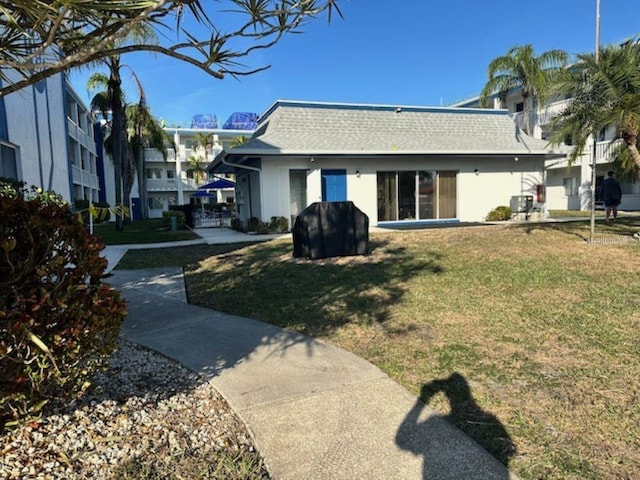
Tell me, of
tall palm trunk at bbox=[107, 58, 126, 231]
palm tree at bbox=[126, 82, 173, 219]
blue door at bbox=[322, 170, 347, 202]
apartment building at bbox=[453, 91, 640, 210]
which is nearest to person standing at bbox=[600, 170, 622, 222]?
blue door at bbox=[322, 170, 347, 202]

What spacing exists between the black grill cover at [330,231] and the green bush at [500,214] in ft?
35.2

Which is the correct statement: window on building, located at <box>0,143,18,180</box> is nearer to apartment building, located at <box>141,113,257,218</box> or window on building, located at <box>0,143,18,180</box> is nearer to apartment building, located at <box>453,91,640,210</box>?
apartment building, located at <box>453,91,640,210</box>

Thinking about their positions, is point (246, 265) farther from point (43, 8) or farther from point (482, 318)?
point (43, 8)

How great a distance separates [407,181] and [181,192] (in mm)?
35881

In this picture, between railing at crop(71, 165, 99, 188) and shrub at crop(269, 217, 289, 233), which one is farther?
railing at crop(71, 165, 99, 188)


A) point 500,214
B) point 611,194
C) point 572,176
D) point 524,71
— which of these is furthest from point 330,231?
point 572,176

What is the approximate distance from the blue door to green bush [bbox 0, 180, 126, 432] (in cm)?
1451

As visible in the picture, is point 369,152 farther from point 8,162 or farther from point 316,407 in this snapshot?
point 316,407

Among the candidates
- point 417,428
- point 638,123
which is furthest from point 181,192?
point 417,428

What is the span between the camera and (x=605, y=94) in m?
8.67

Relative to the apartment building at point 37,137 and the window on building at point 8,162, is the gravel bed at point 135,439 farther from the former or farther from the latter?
the window on building at point 8,162

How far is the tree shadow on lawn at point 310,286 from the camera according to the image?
568 centimetres

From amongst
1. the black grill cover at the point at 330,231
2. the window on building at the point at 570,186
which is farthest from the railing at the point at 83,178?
the window on building at the point at 570,186

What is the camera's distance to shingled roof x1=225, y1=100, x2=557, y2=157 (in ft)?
53.6
